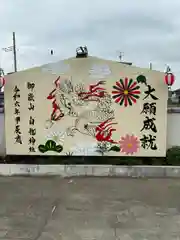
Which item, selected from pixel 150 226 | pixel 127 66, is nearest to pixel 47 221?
pixel 150 226

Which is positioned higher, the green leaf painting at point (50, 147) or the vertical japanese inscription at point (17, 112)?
the vertical japanese inscription at point (17, 112)

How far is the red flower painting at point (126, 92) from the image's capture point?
749cm

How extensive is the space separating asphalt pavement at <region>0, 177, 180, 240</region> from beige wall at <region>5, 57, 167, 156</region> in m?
0.92

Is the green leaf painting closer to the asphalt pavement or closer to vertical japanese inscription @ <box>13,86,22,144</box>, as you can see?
vertical japanese inscription @ <box>13,86,22,144</box>

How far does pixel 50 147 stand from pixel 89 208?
2.89 m

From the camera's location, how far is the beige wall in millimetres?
7512

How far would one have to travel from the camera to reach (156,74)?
24.3 ft

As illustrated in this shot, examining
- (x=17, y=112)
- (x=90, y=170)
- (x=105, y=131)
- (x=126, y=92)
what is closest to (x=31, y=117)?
(x=17, y=112)

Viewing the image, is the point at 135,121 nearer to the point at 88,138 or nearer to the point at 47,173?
the point at 88,138

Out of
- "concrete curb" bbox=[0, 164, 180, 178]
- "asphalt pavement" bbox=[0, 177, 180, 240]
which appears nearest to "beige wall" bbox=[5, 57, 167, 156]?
"concrete curb" bbox=[0, 164, 180, 178]

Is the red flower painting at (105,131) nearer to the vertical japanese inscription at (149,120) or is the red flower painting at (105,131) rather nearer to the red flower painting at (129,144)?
the red flower painting at (129,144)

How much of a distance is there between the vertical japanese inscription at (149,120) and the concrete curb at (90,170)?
63cm

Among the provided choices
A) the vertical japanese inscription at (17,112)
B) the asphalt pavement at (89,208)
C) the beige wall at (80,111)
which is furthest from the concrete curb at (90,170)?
the vertical japanese inscription at (17,112)

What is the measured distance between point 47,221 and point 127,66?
433cm
